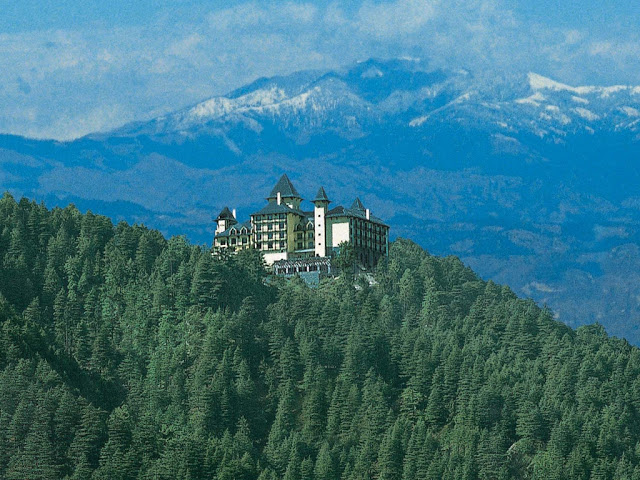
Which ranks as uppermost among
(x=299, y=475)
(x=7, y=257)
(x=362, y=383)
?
(x=7, y=257)

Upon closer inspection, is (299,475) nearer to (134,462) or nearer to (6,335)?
(134,462)

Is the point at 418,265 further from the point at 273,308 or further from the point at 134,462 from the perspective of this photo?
the point at 134,462

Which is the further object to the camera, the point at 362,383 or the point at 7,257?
the point at 7,257

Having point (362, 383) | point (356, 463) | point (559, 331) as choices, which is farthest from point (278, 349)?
point (559, 331)

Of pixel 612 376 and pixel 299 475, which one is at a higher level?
pixel 612 376

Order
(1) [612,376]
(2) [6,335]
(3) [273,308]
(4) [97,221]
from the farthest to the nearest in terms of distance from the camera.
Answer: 1. (4) [97,221]
2. (3) [273,308]
3. (1) [612,376]
4. (2) [6,335]

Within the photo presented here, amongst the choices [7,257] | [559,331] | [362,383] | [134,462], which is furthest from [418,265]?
[134,462]

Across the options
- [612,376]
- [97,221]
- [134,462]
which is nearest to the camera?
[134,462]
